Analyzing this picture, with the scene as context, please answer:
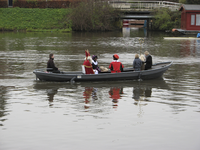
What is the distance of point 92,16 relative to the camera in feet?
199

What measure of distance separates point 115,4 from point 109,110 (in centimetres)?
5822

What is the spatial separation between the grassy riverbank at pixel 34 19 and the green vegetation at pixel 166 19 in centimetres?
1829

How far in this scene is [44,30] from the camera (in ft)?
193

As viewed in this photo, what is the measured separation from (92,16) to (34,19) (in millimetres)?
12867

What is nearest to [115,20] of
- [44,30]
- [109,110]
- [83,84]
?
[44,30]

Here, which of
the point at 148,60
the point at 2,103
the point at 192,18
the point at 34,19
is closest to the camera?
the point at 2,103

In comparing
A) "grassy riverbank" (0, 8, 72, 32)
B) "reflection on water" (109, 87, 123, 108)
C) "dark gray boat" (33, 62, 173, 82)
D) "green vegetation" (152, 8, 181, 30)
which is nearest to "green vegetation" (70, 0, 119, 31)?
"grassy riverbank" (0, 8, 72, 32)

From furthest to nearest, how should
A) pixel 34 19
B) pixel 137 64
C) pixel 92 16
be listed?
pixel 34 19, pixel 92 16, pixel 137 64

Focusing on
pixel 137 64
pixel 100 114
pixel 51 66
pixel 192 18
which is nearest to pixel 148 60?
pixel 137 64

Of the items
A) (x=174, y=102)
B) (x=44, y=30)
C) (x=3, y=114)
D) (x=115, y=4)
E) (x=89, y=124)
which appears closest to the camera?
(x=89, y=124)

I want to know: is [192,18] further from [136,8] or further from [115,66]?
[115,66]

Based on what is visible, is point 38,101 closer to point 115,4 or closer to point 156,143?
point 156,143

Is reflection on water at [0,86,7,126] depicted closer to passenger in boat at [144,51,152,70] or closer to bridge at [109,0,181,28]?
passenger in boat at [144,51,152,70]

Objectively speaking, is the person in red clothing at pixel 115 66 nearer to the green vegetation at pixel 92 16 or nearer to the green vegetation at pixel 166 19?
the green vegetation at pixel 92 16
